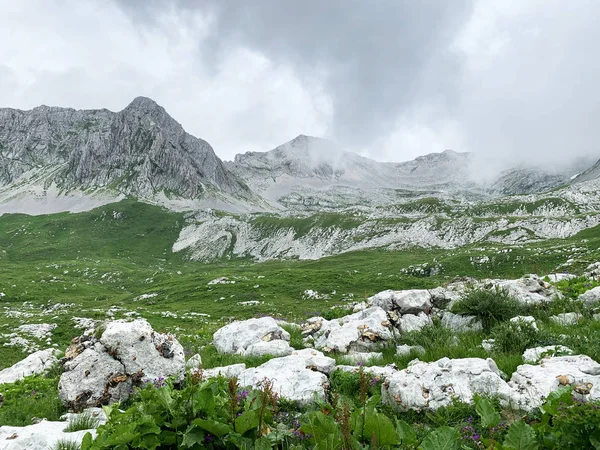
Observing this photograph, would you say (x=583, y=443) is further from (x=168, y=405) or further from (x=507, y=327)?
(x=507, y=327)

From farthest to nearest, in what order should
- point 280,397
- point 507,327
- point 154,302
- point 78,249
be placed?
point 78,249, point 154,302, point 507,327, point 280,397

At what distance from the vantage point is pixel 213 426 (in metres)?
3.93

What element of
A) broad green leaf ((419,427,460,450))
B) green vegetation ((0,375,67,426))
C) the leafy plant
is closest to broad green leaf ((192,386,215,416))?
broad green leaf ((419,427,460,450))

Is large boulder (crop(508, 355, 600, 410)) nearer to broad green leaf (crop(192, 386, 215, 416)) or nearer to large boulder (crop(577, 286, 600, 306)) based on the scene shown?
broad green leaf (crop(192, 386, 215, 416))

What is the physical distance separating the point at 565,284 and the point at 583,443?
15.4 m

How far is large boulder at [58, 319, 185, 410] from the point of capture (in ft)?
26.5

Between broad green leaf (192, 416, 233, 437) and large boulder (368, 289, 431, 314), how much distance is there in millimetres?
12351

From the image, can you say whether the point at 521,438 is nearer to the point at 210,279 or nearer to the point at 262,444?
the point at 262,444

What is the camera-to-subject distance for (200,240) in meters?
154

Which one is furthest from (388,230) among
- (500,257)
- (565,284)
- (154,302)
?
(565,284)

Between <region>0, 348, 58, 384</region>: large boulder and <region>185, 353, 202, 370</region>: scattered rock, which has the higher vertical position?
<region>185, 353, 202, 370</region>: scattered rock

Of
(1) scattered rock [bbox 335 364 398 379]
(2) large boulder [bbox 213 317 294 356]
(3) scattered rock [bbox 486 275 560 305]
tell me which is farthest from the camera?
(2) large boulder [bbox 213 317 294 356]

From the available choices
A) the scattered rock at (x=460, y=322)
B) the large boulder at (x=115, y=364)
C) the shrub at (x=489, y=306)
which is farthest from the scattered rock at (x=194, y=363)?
the shrub at (x=489, y=306)

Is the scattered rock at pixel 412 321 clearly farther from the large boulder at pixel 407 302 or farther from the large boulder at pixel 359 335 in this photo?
the large boulder at pixel 407 302
